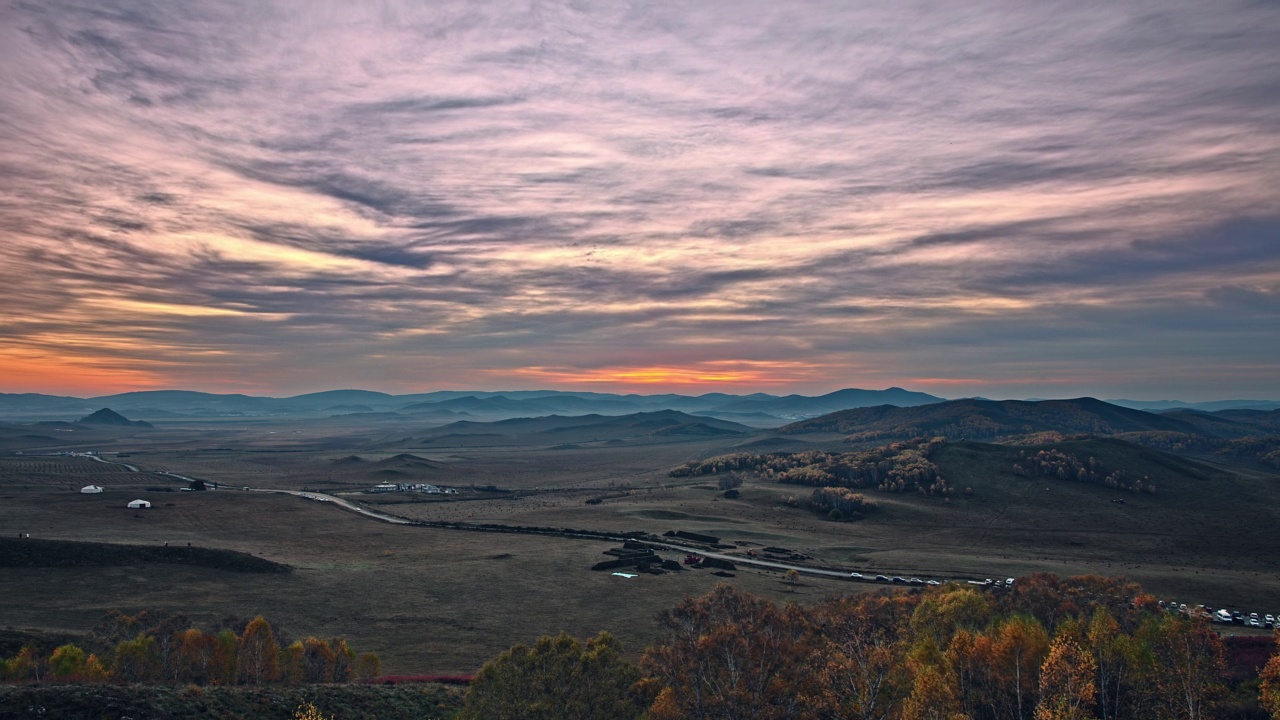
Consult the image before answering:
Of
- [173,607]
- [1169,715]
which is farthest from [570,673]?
[173,607]

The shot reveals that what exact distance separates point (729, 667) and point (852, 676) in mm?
6887

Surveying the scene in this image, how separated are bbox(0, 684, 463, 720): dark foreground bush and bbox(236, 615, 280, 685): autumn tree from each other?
6880 millimetres

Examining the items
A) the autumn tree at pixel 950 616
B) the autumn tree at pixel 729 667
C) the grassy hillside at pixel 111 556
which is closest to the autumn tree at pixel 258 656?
the autumn tree at pixel 729 667

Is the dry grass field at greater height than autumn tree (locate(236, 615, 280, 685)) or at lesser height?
lesser

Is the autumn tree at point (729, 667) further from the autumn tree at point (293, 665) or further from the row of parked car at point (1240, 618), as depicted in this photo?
the row of parked car at point (1240, 618)

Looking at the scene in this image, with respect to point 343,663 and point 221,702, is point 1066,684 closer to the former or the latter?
point 221,702

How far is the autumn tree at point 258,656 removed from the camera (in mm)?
45688

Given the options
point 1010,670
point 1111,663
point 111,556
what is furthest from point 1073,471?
point 111,556

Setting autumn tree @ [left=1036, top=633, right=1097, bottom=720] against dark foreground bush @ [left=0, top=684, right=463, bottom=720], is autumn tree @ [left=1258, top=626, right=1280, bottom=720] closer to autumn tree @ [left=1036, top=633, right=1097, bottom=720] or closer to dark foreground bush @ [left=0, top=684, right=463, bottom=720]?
autumn tree @ [left=1036, top=633, right=1097, bottom=720]

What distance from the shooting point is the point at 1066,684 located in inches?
1369

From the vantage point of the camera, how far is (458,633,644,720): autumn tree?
37.2m

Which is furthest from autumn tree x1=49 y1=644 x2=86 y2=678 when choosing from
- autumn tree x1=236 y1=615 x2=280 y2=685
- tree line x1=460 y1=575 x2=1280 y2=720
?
tree line x1=460 y1=575 x2=1280 y2=720

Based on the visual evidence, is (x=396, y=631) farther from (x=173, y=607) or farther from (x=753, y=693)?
(x=753, y=693)

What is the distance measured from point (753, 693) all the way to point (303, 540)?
10041cm
